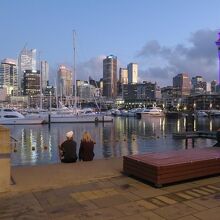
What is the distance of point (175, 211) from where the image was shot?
8.19m

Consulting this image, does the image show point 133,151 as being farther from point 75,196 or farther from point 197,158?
point 75,196

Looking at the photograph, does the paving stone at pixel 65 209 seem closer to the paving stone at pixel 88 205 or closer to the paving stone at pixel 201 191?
the paving stone at pixel 88 205

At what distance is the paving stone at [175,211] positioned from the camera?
7.93 m

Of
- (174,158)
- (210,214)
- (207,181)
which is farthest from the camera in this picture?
(174,158)

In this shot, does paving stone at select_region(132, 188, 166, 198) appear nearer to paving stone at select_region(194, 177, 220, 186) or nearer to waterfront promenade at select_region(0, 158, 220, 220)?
waterfront promenade at select_region(0, 158, 220, 220)

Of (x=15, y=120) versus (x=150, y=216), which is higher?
(x=15, y=120)

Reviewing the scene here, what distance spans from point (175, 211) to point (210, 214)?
73 cm

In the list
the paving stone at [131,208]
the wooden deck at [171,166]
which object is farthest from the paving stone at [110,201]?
the wooden deck at [171,166]

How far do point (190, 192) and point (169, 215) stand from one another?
6.67ft

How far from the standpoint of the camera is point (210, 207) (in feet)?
27.6

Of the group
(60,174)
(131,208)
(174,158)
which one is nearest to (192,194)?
(174,158)

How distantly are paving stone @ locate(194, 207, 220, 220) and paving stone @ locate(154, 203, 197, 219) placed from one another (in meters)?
0.21

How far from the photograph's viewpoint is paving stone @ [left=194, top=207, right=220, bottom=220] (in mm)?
7766

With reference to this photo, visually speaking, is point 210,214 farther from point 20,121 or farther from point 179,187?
point 20,121
